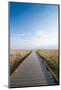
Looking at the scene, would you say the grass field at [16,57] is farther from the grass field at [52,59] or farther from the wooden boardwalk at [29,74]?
the grass field at [52,59]

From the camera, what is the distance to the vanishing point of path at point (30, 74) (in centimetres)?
311

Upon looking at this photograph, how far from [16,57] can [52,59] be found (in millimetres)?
522

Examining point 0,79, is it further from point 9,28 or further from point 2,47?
point 9,28

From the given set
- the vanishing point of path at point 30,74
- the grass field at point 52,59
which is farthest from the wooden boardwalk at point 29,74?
the grass field at point 52,59

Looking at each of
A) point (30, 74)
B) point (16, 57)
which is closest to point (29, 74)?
point (30, 74)

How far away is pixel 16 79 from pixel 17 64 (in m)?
0.21

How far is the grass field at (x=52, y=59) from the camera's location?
10.5ft

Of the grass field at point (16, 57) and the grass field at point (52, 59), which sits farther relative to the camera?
the grass field at point (52, 59)

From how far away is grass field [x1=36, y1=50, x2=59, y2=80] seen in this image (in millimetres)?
3199

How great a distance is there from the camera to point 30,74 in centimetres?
314

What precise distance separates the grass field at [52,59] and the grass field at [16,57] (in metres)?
0.25

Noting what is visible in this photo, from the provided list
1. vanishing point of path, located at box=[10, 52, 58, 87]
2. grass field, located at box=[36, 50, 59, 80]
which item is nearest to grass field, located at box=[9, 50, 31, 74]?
vanishing point of path, located at box=[10, 52, 58, 87]

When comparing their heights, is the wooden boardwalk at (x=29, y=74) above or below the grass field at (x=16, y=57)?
below

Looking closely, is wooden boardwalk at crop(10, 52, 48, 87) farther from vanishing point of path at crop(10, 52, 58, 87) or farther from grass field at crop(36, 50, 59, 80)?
grass field at crop(36, 50, 59, 80)
